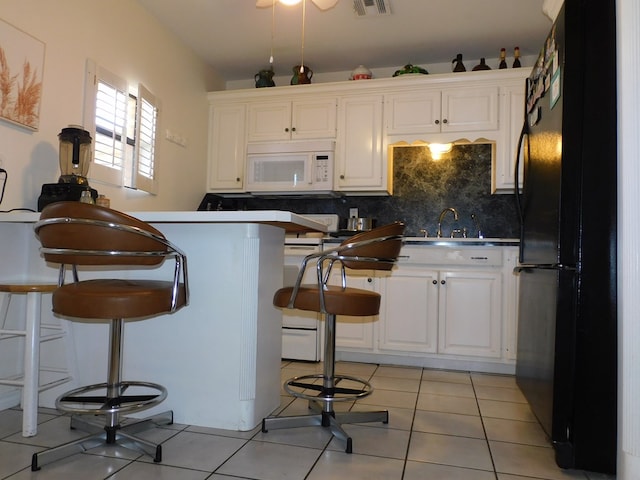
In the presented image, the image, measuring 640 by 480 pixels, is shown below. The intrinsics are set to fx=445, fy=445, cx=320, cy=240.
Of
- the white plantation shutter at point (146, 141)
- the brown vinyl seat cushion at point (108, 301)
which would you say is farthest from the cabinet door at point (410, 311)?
the brown vinyl seat cushion at point (108, 301)

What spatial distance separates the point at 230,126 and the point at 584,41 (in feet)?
9.99

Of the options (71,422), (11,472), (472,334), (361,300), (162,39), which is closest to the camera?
(11,472)

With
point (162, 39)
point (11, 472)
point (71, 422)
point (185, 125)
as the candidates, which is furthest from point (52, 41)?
point (11, 472)

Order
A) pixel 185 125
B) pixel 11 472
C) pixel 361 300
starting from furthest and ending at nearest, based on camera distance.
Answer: pixel 185 125, pixel 361 300, pixel 11 472

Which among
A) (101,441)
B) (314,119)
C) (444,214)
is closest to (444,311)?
(444,214)

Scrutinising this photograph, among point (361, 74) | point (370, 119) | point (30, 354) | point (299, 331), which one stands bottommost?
point (299, 331)

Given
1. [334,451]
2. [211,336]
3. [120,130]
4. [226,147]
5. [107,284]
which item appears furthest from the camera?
[226,147]

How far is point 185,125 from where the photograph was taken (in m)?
3.76

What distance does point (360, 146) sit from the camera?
147 inches

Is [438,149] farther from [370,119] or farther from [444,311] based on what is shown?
[444,311]

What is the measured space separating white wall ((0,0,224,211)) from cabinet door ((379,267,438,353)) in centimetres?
189

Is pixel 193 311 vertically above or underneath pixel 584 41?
underneath

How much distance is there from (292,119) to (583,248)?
2804 mm

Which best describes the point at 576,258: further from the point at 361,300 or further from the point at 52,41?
the point at 52,41
